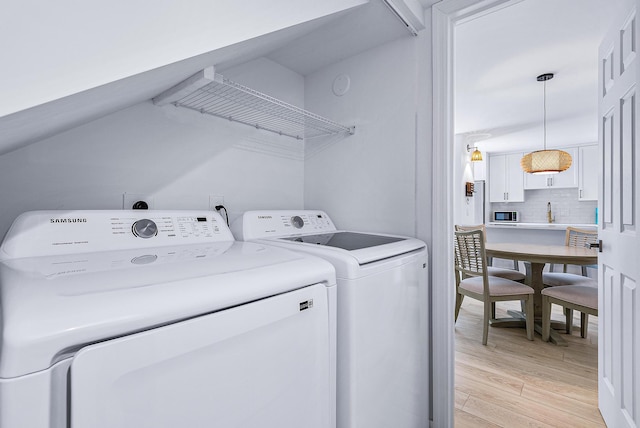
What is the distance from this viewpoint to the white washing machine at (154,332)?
1.45ft

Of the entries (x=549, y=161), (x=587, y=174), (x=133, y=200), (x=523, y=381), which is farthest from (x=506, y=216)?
(x=133, y=200)

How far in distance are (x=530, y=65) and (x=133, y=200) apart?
3397mm

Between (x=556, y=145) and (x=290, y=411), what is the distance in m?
7.34

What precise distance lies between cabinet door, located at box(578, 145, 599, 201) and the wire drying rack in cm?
622

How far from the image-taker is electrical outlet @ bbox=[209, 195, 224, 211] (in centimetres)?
160

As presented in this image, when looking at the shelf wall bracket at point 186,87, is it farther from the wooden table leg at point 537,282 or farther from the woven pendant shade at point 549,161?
the woven pendant shade at point 549,161

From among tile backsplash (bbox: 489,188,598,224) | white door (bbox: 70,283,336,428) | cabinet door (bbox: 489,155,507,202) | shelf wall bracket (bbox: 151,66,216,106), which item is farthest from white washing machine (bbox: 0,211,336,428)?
tile backsplash (bbox: 489,188,598,224)

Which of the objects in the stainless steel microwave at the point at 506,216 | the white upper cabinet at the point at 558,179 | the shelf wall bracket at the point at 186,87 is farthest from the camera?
the stainless steel microwave at the point at 506,216

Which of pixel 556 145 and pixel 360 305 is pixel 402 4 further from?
pixel 556 145

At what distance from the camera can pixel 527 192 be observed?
6574mm

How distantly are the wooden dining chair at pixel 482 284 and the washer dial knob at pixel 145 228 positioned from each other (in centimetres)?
245

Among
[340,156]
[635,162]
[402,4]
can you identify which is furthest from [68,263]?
[635,162]

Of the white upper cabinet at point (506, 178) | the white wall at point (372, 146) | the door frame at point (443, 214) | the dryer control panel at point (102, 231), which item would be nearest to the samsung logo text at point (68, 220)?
the dryer control panel at point (102, 231)

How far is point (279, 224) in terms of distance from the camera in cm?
160
